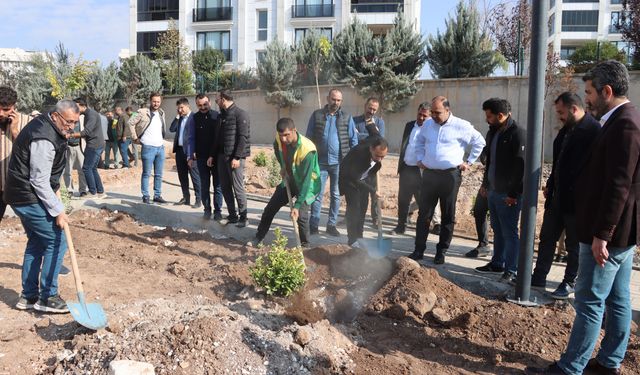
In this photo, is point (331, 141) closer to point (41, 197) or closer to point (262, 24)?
point (41, 197)

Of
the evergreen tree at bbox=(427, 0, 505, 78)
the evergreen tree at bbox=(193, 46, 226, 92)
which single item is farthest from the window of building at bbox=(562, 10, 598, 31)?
the evergreen tree at bbox=(193, 46, 226, 92)

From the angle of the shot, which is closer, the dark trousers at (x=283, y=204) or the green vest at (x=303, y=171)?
the green vest at (x=303, y=171)

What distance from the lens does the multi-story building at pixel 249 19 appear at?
3578cm

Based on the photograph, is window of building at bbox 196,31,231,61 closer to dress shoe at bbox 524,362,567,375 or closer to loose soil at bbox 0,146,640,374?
loose soil at bbox 0,146,640,374

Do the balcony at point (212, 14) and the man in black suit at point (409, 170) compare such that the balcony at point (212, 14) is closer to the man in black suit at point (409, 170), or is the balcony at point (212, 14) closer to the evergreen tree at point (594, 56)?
the evergreen tree at point (594, 56)

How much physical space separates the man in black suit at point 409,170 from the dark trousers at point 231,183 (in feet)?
7.10

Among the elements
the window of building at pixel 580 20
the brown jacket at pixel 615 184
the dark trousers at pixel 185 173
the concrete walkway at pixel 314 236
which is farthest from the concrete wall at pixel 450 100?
the window of building at pixel 580 20

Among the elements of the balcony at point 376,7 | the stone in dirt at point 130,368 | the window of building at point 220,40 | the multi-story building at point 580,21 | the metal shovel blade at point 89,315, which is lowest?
the stone in dirt at point 130,368

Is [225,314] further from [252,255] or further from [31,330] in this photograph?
→ [252,255]

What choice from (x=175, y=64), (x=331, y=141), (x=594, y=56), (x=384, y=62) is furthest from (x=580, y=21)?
(x=331, y=141)

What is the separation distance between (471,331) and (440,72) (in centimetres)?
1930

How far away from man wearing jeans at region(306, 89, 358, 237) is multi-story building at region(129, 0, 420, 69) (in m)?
28.2

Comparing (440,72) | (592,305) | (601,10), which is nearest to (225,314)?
(592,305)

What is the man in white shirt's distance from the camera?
6266 mm
